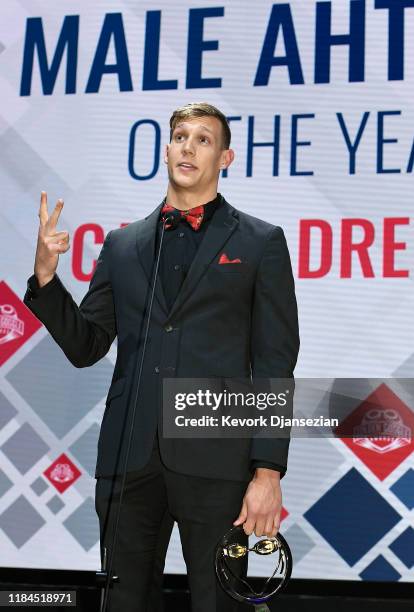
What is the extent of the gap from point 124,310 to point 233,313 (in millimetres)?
226

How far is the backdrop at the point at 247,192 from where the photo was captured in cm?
254

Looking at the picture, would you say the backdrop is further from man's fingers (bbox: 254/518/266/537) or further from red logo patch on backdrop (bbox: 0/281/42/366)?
man's fingers (bbox: 254/518/266/537)

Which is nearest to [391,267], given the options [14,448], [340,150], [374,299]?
[374,299]

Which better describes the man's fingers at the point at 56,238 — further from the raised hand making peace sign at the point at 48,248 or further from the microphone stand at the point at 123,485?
the microphone stand at the point at 123,485

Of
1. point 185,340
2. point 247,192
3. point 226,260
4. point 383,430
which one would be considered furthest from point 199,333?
point 247,192

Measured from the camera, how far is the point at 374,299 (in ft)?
8.46

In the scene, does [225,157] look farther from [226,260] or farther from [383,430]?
[383,430]

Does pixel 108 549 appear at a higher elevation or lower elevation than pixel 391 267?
lower

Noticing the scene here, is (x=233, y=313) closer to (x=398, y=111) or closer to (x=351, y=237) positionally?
(x=351, y=237)

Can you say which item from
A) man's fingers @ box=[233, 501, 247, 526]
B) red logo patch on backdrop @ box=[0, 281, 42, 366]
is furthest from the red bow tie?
red logo patch on backdrop @ box=[0, 281, 42, 366]

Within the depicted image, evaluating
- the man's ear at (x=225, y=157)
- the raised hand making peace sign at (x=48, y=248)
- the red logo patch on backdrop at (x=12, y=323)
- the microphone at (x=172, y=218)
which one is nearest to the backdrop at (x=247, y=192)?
the red logo patch on backdrop at (x=12, y=323)

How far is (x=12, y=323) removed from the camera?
2863mm

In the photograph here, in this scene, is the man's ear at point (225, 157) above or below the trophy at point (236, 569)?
above

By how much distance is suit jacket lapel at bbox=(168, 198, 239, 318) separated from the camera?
5.36 feet
